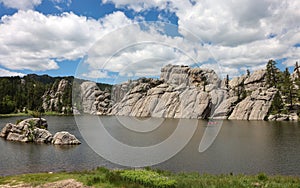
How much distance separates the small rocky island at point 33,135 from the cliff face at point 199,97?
5701cm

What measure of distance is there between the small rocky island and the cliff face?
187 ft

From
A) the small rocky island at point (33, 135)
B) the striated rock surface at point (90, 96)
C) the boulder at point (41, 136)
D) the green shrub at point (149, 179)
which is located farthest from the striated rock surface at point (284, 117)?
the green shrub at point (149, 179)

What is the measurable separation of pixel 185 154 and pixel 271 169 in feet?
42.6

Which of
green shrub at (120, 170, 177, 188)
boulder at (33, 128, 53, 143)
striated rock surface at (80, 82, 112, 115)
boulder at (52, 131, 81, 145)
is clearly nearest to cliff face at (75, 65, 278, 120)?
striated rock surface at (80, 82, 112, 115)

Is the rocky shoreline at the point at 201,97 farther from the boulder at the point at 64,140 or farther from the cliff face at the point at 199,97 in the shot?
the boulder at the point at 64,140

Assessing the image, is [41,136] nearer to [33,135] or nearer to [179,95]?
[33,135]

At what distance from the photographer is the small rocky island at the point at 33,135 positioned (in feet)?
178

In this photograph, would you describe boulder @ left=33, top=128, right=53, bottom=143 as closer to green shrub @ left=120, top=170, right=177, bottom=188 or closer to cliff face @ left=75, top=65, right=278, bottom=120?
green shrub @ left=120, top=170, right=177, bottom=188

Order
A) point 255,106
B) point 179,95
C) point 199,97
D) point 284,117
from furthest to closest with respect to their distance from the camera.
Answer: point 179,95
point 199,97
point 255,106
point 284,117

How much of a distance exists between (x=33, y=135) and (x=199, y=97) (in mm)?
98398

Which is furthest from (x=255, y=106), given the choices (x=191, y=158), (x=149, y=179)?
(x=149, y=179)

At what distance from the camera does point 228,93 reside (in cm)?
15125

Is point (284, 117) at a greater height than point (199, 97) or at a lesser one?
lesser

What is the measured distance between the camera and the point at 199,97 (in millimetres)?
142750
